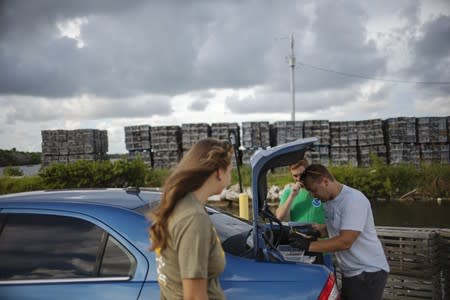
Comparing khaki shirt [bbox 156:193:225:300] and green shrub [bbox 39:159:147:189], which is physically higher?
khaki shirt [bbox 156:193:225:300]

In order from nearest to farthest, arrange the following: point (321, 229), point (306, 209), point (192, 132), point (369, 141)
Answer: point (321, 229) → point (306, 209) → point (369, 141) → point (192, 132)

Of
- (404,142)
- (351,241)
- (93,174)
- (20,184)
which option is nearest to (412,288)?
(351,241)

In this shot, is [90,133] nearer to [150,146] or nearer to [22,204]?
[150,146]

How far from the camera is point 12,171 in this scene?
80.0 feet

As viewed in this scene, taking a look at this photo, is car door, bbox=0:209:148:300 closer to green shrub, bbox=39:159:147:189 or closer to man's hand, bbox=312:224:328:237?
man's hand, bbox=312:224:328:237

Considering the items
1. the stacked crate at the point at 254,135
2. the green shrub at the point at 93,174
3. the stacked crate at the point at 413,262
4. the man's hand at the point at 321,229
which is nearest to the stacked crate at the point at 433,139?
the stacked crate at the point at 254,135

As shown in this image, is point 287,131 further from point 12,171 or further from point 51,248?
point 51,248

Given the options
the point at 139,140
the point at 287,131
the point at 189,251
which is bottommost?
the point at 189,251

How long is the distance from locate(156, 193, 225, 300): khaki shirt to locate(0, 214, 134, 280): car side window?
55 centimetres

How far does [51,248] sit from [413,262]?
3581 mm

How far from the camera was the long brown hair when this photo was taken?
191 centimetres

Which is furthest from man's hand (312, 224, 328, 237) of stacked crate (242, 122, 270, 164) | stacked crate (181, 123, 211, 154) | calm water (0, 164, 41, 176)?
calm water (0, 164, 41, 176)

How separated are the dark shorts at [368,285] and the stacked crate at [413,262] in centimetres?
162

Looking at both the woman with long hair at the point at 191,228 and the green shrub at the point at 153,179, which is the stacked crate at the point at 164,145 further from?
the woman with long hair at the point at 191,228
